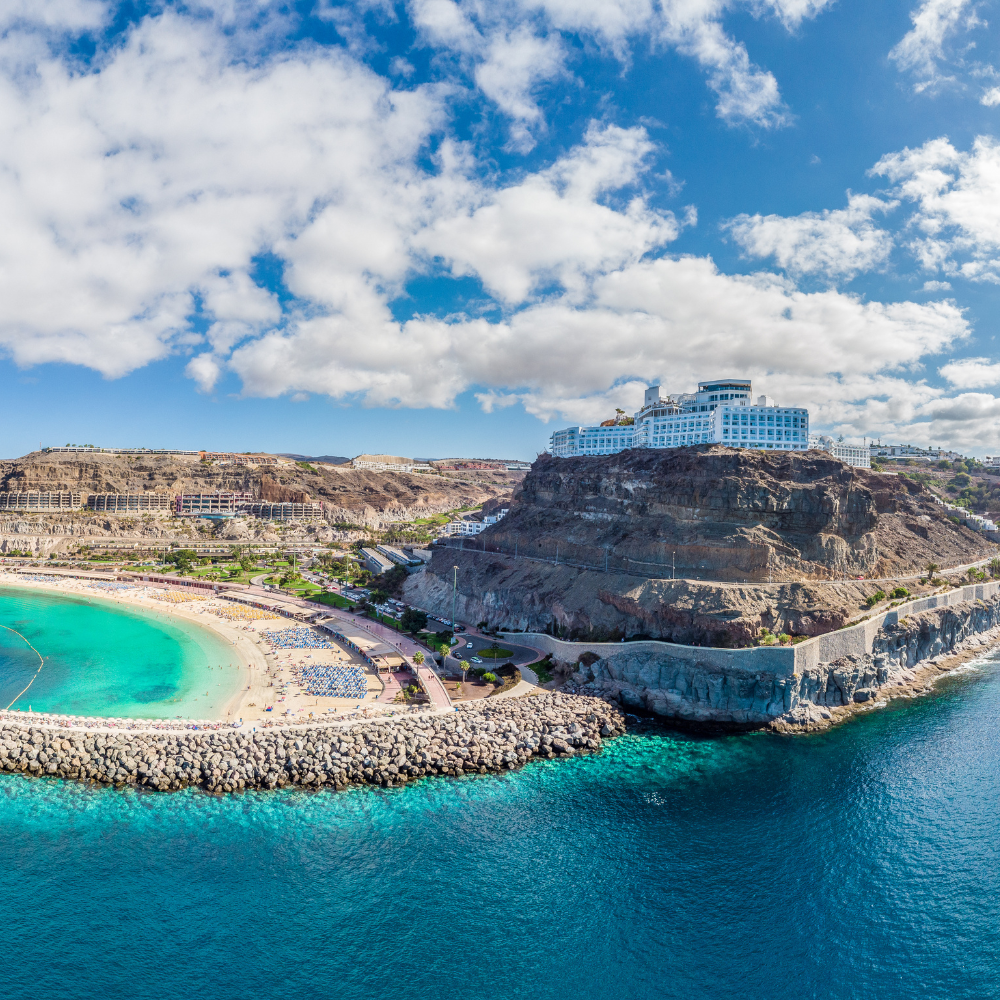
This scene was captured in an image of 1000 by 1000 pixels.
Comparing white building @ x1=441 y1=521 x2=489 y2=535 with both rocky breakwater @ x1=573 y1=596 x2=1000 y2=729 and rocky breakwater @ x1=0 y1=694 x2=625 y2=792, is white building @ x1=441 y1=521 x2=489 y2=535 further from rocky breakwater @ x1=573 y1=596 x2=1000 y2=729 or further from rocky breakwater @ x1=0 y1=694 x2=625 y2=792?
rocky breakwater @ x1=0 y1=694 x2=625 y2=792

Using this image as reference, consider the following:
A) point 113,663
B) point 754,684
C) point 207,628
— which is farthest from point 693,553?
point 113,663

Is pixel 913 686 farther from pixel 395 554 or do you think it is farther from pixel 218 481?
pixel 218 481

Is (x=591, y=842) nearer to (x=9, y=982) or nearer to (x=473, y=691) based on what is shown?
(x=473, y=691)

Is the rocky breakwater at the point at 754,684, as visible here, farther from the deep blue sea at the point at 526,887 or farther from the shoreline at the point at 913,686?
the deep blue sea at the point at 526,887

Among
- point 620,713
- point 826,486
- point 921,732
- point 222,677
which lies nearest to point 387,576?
point 222,677

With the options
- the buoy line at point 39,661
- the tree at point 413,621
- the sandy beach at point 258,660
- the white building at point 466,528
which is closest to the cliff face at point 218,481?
the white building at point 466,528
